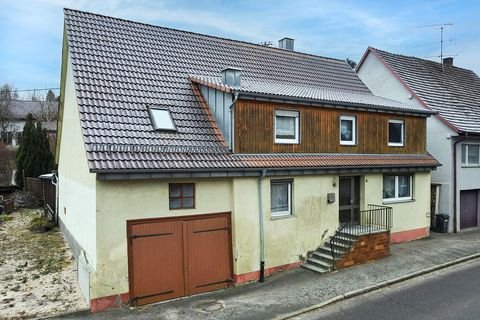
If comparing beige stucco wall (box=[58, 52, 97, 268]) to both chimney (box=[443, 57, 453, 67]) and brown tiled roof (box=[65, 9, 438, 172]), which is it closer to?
brown tiled roof (box=[65, 9, 438, 172])

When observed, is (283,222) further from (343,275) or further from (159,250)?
(159,250)

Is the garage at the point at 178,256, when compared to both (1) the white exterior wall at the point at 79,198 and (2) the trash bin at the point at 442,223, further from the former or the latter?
(2) the trash bin at the point at 442,223

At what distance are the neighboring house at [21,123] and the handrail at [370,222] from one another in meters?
35.1

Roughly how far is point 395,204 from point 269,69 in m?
7.39

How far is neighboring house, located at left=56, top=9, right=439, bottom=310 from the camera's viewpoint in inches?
380

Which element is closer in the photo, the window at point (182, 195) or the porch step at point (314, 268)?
the window at point (182, 195)

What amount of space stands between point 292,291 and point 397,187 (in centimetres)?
738

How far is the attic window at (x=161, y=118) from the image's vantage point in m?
11.0

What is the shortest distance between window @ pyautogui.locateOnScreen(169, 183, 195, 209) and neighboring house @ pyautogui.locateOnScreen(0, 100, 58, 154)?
1359 inches

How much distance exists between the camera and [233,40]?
17375 millimetres

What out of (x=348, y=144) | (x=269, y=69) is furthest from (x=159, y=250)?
(x=269, y=69)

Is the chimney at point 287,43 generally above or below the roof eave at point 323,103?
above

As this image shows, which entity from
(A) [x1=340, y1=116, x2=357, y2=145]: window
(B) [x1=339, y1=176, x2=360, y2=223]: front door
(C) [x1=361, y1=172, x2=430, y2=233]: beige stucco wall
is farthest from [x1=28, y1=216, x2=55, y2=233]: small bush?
(C) [x1=361, y1=172, x2=430, y2=233]: beige stucco wall

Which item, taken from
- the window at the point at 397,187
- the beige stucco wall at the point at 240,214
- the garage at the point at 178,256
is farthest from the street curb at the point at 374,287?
the window at the point at 397,187
